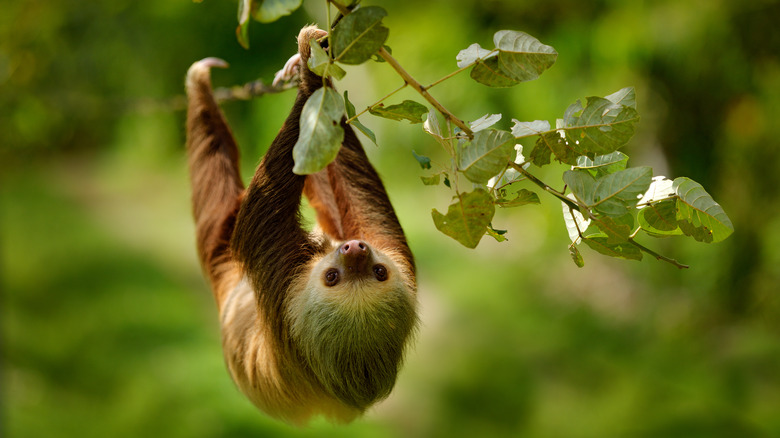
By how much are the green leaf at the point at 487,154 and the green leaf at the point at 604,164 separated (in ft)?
1.32

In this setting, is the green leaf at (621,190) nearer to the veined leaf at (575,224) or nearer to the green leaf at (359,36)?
the veined leaf at (575,224)

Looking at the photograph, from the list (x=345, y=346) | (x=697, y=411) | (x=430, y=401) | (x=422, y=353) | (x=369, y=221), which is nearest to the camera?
(x=345, y=346)

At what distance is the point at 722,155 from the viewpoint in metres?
7.36

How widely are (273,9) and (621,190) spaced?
97cm

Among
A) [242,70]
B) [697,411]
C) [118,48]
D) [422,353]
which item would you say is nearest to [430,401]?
[422,353]

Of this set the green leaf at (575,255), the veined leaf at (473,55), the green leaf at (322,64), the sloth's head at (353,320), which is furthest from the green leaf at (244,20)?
the sloth's head at (353,320)

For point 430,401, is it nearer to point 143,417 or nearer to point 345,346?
point 143,417

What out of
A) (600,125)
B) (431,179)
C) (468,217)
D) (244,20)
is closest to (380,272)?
(431,179)

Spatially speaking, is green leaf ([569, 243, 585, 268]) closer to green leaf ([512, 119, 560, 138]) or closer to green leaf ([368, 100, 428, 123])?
green leaf ([512, 119, 560, 138])

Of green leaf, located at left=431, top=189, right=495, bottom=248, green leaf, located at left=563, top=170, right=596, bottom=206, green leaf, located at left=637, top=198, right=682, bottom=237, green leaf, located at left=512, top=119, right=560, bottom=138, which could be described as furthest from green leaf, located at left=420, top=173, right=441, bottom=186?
green leaf, located at left=637, top=198, right=682, bottom=237

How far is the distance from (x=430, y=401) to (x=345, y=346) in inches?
284

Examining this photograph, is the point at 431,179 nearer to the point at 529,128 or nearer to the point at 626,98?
the point at 529,128

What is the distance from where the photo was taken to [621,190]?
171 cm

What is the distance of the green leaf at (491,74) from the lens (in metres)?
1.80
